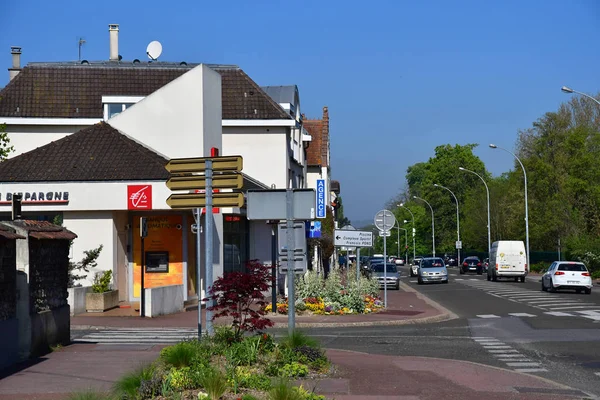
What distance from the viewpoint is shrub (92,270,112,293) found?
26.5m

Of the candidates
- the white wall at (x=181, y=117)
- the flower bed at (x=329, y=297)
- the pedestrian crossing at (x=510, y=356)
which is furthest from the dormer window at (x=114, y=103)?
the pedestrian crossing at (x=510, y=356)

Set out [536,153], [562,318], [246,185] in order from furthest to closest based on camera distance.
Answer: [536,153] < [246,185] < [562,318]

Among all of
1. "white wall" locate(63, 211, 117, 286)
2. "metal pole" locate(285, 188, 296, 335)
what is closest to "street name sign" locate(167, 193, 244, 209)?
"metal pole" locate(285, 188, 296, 335)

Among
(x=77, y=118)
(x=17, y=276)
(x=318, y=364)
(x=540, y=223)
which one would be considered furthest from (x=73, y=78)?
(x=540, y=223)

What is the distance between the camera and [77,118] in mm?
40000

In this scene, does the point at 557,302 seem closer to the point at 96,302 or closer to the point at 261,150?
the point at 261,150

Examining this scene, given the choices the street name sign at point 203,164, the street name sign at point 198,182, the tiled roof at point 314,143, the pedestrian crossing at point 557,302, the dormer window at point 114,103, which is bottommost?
the pedestrian crossing at point 557,302

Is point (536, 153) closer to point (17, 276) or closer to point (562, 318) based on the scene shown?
point (562, 318)

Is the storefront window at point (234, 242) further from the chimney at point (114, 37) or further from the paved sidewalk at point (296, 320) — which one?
the chimney at point (114, 37)

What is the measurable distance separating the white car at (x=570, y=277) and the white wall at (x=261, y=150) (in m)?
13.3

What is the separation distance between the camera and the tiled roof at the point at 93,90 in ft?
132

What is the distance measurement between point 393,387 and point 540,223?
62.2 metres

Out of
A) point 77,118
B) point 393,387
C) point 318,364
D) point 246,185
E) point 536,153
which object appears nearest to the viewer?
point 393,387

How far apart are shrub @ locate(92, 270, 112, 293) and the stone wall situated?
33.4 ft
